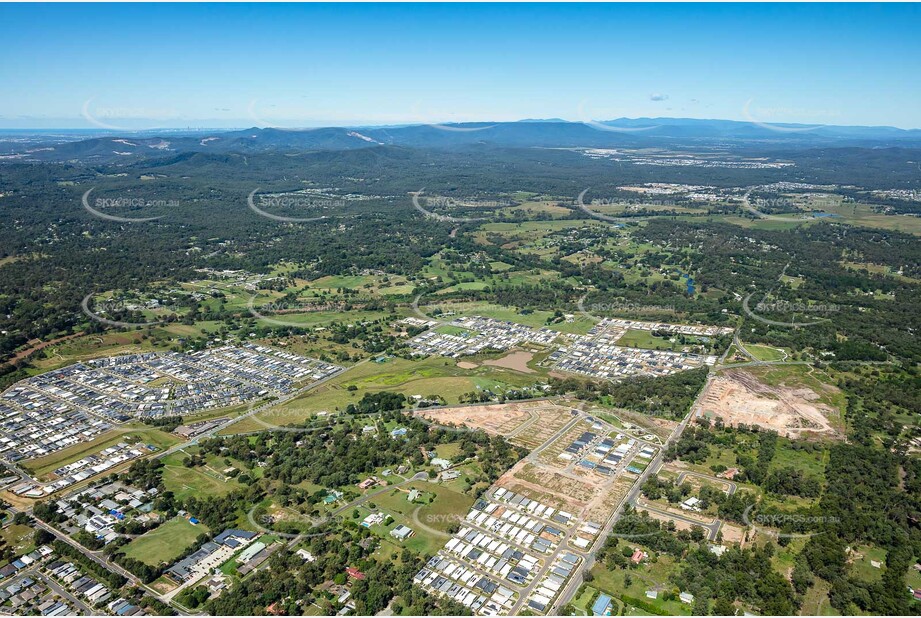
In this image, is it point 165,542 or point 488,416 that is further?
point 488,416

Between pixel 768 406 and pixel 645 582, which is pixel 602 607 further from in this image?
pixel 768 406

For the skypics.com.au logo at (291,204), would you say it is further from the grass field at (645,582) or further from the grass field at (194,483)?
the grass field at (645,582)

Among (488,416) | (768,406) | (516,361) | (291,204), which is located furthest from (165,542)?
(291,204)

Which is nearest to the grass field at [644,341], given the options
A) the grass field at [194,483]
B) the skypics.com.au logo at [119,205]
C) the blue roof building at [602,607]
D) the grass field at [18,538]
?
the blue roof building at [602,607]

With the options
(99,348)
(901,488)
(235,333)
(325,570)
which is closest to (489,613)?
(325,570)

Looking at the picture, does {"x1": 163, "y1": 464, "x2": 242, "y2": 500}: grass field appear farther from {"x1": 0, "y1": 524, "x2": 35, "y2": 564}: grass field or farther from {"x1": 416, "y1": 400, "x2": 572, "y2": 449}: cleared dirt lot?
{"x1": 416, "y1": 400, "x2": 572, "y2": 449}: cleared dirt lot

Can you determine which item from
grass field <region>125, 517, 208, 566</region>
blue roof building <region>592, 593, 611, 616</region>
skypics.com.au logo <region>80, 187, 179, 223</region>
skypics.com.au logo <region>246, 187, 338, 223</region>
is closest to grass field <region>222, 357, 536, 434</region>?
grass field <region>125, 517, 208, 566</region>

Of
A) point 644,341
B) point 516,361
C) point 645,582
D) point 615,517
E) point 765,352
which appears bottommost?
point 645,582
